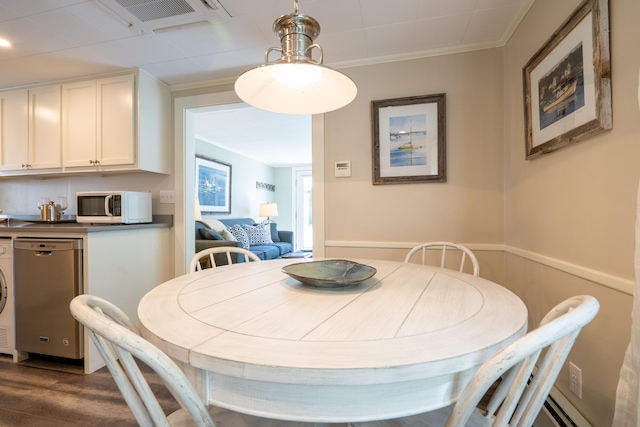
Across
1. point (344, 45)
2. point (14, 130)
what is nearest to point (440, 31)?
point (344, 45)

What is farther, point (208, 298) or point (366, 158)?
point (366, 158)

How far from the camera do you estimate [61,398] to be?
5.75 ft

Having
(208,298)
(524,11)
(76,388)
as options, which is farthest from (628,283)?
(76,388)

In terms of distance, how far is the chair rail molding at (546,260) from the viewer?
1.06m

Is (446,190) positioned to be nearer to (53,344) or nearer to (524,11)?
(524,11)

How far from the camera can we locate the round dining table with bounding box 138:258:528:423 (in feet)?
1.78

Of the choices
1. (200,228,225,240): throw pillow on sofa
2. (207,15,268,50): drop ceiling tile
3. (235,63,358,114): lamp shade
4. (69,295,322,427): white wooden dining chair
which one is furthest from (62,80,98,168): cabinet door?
(69,295,322,427): white wooden dining chair

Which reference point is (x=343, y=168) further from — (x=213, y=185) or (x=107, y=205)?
(x=213, y=185)

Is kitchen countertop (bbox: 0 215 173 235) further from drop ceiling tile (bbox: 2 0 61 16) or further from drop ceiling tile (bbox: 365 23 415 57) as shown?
drop ceiling tile (bbox: 365 23 415 57)

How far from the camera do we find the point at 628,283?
101 centimetres

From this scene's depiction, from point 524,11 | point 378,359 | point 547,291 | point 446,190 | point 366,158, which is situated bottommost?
point 547,291

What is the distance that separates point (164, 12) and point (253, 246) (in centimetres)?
404

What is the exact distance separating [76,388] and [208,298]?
165 centimetres

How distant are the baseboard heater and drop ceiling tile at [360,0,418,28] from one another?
2.12 m
